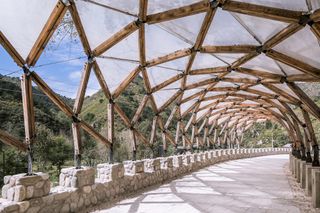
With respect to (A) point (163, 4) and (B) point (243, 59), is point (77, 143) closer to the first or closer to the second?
(A) point (163, 4)

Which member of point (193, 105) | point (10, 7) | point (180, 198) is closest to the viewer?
point (10, 7)

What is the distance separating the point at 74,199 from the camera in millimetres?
7020

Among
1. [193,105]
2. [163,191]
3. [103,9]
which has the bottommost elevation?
[163,191]

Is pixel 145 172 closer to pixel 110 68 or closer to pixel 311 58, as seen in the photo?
pixel 110 68

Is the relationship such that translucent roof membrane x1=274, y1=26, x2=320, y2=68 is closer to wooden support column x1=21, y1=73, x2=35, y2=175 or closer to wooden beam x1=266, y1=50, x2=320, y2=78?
wooden beam x1=266, y1=50, x2=320, y2=78

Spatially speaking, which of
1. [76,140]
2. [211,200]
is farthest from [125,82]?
[211,200]

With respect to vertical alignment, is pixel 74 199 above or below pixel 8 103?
below

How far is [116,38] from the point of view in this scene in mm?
8516

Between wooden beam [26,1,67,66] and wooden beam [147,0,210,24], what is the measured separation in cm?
227

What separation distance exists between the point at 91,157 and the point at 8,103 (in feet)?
31.4

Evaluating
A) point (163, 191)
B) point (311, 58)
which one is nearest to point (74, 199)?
point (163, 191)

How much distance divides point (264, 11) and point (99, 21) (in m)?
A: 4.30

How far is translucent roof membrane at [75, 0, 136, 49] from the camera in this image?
748 cm

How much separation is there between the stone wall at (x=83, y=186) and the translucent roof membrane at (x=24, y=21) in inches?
123
